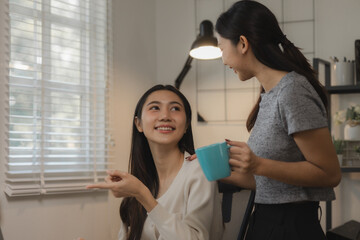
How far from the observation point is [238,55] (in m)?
1.05

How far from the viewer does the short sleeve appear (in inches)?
35.3

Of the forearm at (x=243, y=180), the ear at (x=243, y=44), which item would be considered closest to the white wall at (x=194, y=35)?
the forearm at (x=243, y=180)

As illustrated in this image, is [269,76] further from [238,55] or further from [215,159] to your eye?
[215,159]

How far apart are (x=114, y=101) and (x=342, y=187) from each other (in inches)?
65.5

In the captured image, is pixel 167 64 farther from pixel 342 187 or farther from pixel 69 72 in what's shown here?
pixel 342 187

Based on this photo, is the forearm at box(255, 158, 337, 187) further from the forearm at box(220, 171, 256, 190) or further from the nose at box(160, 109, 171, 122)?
the nose at box(160, 109, 171, 122)

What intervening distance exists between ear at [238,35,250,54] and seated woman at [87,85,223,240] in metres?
0.45

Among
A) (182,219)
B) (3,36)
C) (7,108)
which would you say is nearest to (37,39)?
(3,36)

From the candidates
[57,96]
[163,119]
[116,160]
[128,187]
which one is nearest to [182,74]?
[116,160]

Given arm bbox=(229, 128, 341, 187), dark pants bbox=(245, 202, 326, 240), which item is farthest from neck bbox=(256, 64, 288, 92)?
dark pants bbox=(245, 202, 326, 240)

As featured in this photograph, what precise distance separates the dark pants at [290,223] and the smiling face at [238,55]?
1.14 ft

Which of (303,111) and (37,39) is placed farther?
(37,39)

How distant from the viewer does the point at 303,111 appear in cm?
91

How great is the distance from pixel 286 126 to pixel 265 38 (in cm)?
22
